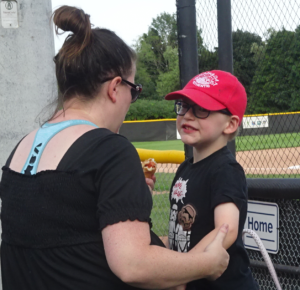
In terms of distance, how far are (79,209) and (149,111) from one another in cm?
2751

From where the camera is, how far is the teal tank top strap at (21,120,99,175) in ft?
4.04

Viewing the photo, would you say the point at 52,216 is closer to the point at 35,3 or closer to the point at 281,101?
the point at 35,3

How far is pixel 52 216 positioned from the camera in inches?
46.3

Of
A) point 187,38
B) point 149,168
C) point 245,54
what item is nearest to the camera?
point 149,168

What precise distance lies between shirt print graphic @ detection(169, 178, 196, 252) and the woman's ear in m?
0.64

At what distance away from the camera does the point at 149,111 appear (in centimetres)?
2855

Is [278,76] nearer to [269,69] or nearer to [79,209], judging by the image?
[269,69]

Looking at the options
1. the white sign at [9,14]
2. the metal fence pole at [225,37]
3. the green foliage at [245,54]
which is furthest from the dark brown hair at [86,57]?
the green foliage at [245,54]

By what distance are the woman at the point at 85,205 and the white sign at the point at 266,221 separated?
58.2 inches

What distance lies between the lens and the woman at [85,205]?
1108mm

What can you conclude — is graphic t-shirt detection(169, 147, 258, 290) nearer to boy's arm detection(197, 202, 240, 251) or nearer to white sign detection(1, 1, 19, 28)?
boy's arm detection(197, 202, 240, 251)

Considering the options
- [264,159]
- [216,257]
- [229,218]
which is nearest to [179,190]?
[229,218]

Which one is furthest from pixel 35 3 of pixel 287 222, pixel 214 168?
pixel 287 222

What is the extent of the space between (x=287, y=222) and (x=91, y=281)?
1.84 metres
